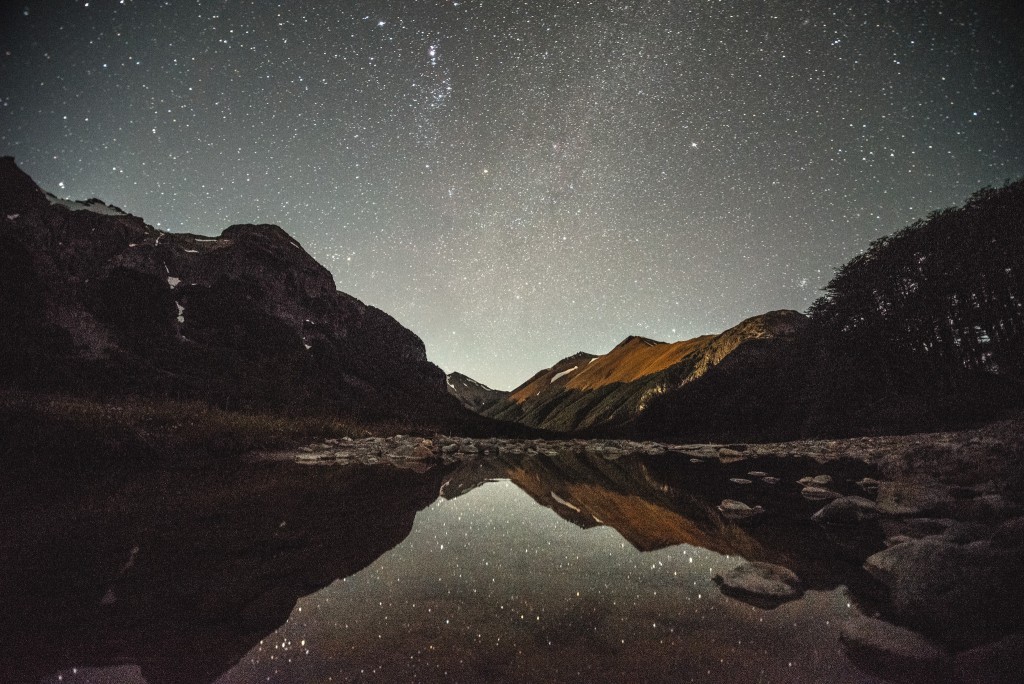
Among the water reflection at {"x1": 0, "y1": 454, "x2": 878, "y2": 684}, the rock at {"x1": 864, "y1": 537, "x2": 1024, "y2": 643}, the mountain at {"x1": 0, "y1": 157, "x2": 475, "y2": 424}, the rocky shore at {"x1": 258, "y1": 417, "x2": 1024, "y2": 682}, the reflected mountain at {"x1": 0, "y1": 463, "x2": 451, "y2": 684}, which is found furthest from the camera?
the mountain at {"x1": 0, "y1": 157, "x2": 475, "y2": 424}

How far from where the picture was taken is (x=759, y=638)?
4086 millimetres

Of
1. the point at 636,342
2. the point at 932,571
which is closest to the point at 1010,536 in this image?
the point at 932,571

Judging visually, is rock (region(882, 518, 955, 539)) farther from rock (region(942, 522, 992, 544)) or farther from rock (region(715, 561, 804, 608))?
rock (region(715, 561, 804, 608))

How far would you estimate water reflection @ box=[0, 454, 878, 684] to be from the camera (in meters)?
3.62

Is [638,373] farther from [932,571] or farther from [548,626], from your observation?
[548,626]

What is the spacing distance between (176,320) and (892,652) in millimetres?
92656

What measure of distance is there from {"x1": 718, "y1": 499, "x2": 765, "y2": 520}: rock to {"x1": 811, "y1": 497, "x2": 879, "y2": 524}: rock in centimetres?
123

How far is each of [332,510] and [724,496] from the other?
1185 centimetres

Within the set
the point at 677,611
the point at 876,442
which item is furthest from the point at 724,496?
the point at 876,442

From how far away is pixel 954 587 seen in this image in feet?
15.4

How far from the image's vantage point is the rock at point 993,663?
10.2 feet

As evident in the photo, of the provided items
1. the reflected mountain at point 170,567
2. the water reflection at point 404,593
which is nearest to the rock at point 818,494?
the water reflection at point 404,593

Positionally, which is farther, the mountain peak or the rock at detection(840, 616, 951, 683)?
the mountain peak

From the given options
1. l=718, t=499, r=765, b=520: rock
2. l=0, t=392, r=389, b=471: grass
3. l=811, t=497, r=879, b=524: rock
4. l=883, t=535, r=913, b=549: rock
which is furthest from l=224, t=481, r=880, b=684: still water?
l=0, t=392, r=389, b=471: grass
